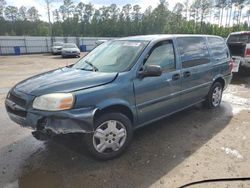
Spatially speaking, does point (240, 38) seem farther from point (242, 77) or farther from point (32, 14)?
point (32, 14)

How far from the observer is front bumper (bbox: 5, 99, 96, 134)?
309cm

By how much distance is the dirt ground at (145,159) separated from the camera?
3.13m

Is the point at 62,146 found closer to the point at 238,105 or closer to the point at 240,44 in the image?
the point at 238,105

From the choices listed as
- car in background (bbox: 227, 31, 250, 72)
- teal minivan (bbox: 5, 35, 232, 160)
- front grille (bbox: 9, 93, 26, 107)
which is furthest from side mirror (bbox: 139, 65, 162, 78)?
car in background (bbox: 227, 31, 250, 72)

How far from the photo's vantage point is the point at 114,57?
163 inches

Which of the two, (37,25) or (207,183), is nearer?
(207,183)

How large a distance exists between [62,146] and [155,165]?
157cm

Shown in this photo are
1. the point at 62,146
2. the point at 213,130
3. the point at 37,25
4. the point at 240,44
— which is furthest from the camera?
the point at 37,25

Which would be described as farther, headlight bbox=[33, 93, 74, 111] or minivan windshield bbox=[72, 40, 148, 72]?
minivan windshield bbox=[72, 40, 148, 72]

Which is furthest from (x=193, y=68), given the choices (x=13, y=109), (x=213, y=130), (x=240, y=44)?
(x=240, y=44)

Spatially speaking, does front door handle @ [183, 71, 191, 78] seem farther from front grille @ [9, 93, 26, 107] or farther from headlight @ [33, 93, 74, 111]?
front grille @ [9, 93, 26, 107]

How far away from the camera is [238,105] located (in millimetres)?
6379

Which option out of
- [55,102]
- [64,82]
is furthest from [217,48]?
[55,102]

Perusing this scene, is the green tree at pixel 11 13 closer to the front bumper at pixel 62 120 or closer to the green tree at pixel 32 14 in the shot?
the green tree at pixel 32 14
